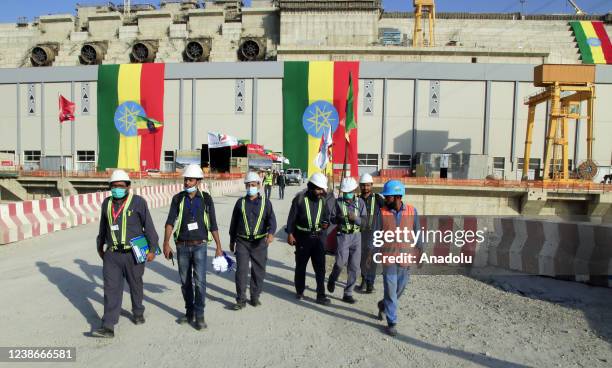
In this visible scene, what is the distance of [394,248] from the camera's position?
4531 millimetres

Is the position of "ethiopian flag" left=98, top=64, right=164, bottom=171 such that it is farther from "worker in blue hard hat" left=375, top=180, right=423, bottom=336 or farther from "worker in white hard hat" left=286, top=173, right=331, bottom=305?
"worker in blue hard hat" left=375, top=180, right=423, bottom=336

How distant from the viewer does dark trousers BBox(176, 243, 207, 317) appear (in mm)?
4641

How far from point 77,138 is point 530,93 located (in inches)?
2076

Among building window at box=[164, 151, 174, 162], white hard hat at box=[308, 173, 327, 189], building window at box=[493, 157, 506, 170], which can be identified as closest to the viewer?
white hard hat at box=[308, 173, 327, 189]

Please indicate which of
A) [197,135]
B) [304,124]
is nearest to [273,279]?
[304,124]

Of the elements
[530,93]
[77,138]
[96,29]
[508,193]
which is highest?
[96,29]

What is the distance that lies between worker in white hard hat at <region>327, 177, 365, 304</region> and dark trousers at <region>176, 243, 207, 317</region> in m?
2.12

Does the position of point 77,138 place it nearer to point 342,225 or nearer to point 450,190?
point 450,190

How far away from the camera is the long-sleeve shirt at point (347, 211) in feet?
19.4

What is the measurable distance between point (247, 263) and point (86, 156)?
50.0 metres

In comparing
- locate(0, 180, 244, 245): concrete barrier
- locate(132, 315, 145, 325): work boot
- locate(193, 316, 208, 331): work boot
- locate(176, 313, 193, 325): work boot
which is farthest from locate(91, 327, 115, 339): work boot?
locate(0, 180, 244, 245): concrete barrier

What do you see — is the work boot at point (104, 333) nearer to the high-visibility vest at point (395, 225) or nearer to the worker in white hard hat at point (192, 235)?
the worker in white hard hat at point (192, 235)

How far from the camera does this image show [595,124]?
42969 millimetres

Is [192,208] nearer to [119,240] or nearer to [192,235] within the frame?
[192,235]
